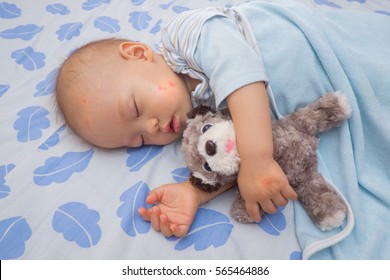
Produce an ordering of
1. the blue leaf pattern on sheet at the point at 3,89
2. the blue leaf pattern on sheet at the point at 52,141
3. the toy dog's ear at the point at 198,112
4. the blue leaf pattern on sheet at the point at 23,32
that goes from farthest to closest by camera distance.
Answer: the blue leaf pattern on sheet at the point at 23,32, the blue leaf pattern on sheet at the point at 3,89, the blue leaf pattern on sheet at the point at 52,141, the toy dog's ear at the point at 198,112

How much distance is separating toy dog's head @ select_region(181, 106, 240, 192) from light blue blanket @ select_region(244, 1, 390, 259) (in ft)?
0.66

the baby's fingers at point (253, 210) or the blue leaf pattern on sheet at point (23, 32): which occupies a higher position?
the baby's fingers at point (253, 210)

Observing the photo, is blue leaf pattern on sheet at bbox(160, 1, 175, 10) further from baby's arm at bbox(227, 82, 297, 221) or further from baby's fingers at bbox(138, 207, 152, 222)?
baby's fingers at bbox(138, 207, 152, 222)

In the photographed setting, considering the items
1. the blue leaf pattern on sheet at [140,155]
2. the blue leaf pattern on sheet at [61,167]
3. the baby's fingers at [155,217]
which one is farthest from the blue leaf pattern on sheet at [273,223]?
the blue leaf pattern on sheet at [61,167]

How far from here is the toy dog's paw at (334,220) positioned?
78cm

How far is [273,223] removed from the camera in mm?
828

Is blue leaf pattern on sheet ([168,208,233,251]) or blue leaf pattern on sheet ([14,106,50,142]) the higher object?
blue leaf pattern on sheet ([168,208,233,251])

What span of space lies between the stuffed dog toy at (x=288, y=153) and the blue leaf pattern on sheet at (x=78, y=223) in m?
0.25

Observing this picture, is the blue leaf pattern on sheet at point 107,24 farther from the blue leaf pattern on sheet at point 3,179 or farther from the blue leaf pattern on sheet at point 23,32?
the blue leaf pattern on sheet at point 3,179

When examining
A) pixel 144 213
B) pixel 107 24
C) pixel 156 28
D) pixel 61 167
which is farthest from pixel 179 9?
pixel 144 213

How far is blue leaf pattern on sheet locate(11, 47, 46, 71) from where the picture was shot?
3.87ft

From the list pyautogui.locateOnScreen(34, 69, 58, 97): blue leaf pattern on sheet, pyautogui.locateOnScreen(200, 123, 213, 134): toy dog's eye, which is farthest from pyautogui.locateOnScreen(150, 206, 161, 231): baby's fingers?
pyautogui.locateOnScreen(34, 69, 58, 97): blue leaf pattern on sheet
